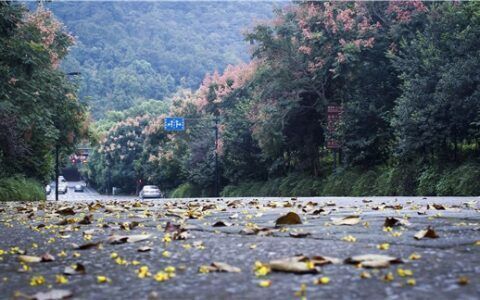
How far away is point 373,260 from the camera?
9.42 ft

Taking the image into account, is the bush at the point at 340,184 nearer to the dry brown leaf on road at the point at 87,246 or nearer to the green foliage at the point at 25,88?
the green foliage at the point at 25,88

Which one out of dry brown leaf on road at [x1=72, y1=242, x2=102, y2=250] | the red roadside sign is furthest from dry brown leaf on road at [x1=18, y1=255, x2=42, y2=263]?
the red roadside sign

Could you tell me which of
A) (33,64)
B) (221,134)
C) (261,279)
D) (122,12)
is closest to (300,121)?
(221,134)

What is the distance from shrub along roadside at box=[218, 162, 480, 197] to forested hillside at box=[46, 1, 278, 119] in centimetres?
6672

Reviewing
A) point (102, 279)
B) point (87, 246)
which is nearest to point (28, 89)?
point (87, 246)

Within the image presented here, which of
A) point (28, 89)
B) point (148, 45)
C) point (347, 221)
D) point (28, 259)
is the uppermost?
point (148, 45)

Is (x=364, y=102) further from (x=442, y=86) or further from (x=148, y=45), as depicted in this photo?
(x=148, y=45)

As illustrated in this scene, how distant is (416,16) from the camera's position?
2220cm

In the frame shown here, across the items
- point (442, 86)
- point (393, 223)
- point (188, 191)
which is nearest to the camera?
point (393, 223)

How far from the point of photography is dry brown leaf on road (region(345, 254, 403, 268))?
279 centimetres

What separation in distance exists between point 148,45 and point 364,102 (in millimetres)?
101731

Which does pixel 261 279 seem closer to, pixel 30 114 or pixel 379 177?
pixel 30 114

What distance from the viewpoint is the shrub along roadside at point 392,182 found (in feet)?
57.3

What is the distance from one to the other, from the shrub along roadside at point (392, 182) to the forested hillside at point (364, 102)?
41 millimetres
